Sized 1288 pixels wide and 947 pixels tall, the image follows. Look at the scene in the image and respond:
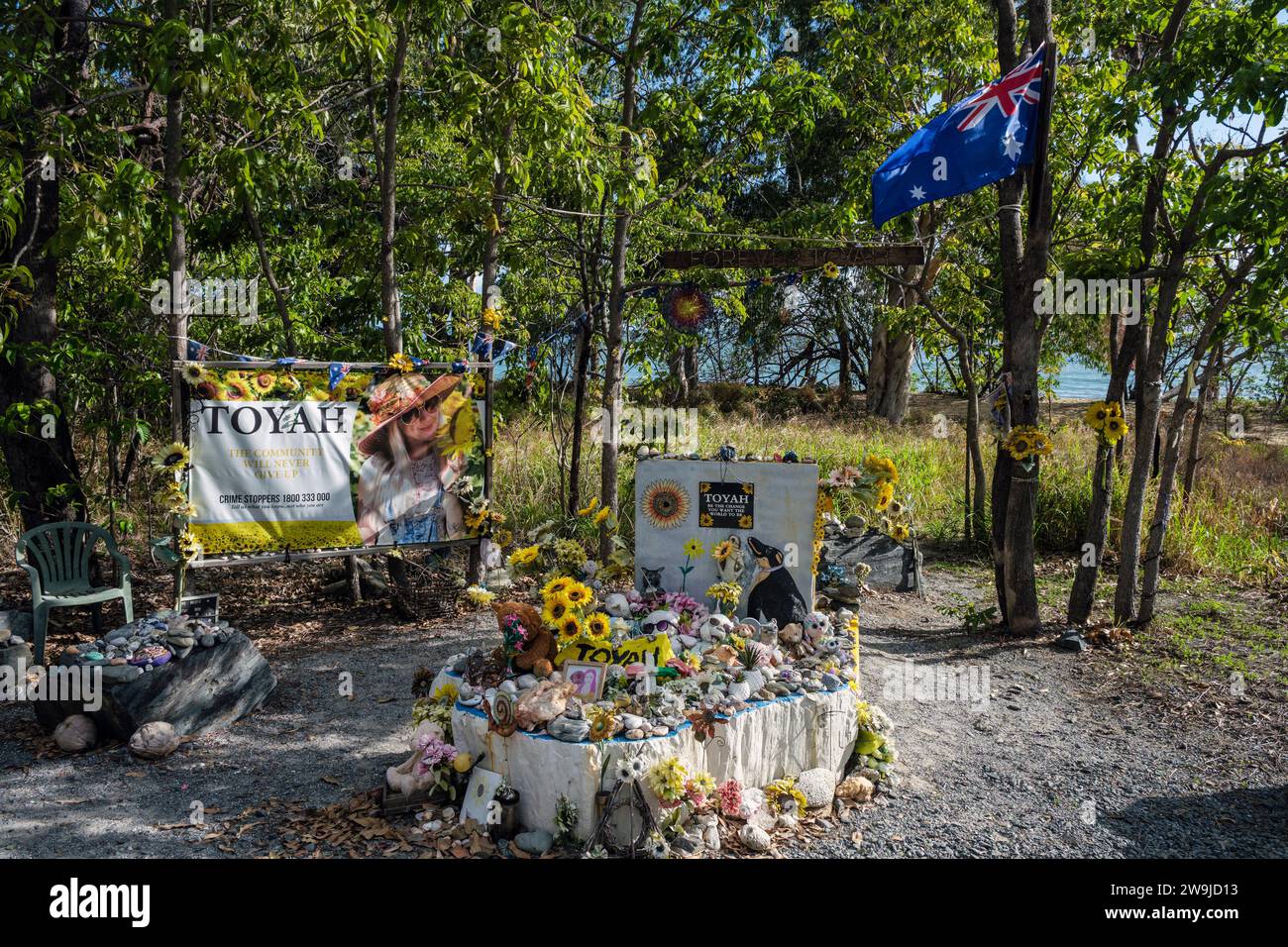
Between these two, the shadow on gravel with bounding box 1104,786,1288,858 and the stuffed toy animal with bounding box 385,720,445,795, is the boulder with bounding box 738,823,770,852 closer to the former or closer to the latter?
the stuffed toy animal with bounding box 385,720,445,795

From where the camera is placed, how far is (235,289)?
941 cm

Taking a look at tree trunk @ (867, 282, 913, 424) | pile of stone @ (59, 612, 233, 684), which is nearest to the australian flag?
pile of stone @ (59, 612, 233, 684)

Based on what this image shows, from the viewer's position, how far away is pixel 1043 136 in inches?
273

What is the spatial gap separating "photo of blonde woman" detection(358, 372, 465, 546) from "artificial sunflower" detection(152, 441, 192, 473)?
4.51 feet

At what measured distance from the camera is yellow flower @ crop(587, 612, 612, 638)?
5008 mm

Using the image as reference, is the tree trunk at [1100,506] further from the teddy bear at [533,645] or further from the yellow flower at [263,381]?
the yellow flower at [263,381]

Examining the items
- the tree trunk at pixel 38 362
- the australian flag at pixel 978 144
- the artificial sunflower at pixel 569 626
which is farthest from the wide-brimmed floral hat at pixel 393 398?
the australian flag at pixel 978 144

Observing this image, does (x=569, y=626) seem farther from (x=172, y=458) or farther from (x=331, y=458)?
(x=172, y=458)

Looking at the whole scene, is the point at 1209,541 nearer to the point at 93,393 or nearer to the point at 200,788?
the point at 200,788

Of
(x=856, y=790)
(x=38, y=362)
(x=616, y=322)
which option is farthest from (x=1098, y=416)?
(x=38, y=362)

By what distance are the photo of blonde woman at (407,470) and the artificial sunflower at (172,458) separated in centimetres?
137

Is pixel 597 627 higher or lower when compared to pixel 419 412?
lower

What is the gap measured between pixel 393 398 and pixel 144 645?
2989 millimetres

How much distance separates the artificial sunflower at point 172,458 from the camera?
691 centimetres
